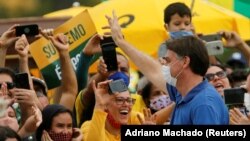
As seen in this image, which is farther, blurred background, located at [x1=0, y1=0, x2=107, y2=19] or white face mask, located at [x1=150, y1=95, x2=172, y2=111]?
blurred background, located at [x1=0, y1=0, x2=107, y2=19]

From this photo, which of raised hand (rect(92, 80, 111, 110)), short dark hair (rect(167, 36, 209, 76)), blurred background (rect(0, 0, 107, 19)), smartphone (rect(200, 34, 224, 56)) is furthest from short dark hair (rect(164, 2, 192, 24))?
blurred background (rect(0, 0, 107, 19))

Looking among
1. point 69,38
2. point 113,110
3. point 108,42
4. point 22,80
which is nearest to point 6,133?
point 22,80

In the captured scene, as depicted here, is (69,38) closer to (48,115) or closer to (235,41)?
(235,41)

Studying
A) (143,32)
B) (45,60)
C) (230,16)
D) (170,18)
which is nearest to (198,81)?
(170,18)

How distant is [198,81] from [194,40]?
0.27 metres

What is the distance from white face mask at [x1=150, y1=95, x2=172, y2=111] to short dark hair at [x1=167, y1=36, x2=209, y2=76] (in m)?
2.63

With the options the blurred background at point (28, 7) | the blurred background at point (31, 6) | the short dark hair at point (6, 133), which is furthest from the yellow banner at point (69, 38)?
the blurred background at point (28, 7)

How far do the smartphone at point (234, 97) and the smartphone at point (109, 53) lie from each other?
4.15 ft

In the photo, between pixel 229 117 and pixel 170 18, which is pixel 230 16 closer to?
pixel 170 18

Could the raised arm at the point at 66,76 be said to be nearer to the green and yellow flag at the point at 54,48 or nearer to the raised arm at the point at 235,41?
the green and yellow flag at the point at 54,48

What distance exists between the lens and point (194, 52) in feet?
30.2

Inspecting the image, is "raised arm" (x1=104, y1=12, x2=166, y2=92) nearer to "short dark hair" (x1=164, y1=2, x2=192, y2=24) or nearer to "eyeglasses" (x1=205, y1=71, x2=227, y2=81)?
"short dark hair" (x1=164, y1=2, x2=192, y2=24)

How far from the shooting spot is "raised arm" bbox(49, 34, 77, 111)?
1138 cm

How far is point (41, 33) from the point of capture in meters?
11.7
